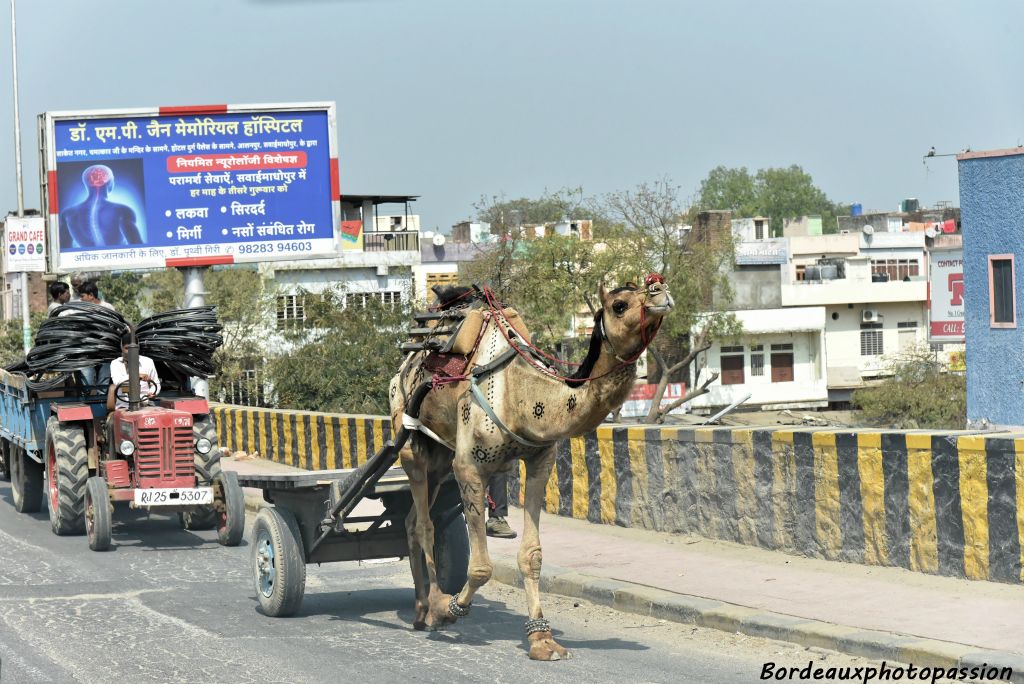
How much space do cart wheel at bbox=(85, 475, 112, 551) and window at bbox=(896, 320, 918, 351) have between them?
6295 centimetres

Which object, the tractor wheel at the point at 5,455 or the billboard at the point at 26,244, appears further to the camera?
the billboard at the point at 26,244

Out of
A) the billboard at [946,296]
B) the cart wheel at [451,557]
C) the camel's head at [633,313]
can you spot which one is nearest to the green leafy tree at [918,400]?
the billboard at [946,296]

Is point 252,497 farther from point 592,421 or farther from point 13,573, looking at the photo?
point 592,421

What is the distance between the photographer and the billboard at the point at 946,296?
165 feet

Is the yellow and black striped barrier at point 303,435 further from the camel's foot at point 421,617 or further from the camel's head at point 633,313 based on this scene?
the camel's head at point 633,313

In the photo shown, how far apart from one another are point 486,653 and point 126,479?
708cm

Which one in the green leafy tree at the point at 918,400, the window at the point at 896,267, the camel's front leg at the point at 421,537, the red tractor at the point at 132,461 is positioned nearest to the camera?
the camel's front leg at the point at 421,537

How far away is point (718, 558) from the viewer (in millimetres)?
12820

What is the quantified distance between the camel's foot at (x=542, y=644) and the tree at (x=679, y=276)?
45.8m

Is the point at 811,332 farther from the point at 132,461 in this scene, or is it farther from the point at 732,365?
the point at 132,461

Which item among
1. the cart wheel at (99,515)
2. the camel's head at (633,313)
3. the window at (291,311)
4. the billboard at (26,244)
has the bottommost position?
the cart wheel at (99,515)

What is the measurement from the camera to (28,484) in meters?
18.7

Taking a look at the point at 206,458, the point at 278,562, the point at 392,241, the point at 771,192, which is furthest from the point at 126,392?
the point at 771,192

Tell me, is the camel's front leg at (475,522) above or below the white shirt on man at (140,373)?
below
